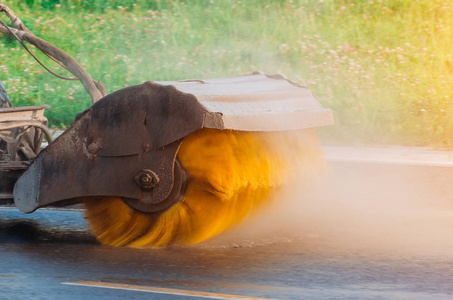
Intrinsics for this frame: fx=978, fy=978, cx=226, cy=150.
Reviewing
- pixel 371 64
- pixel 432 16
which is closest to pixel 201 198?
pixel 371 64

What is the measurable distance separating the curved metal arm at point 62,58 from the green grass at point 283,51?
468 cm

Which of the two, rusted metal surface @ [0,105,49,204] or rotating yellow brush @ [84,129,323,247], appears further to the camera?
rusted metal surface @ [0,105,49,204]

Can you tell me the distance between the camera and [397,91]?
13023 mm

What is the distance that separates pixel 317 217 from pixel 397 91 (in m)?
5.24

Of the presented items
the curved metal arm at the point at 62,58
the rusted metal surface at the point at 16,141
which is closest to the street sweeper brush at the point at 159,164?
the rusted metal surface at the point at 16,141

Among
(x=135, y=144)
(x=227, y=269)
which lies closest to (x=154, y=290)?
(x=227, y=269)

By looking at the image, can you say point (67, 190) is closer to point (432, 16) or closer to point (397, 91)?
point (397, 91)

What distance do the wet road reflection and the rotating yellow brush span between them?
0.11 m

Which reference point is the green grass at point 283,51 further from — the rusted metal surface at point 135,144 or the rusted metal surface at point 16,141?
the rusted metal surface at point 135,144

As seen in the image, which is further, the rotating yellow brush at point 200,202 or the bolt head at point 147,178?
the rotating yellow brush at point 200,202

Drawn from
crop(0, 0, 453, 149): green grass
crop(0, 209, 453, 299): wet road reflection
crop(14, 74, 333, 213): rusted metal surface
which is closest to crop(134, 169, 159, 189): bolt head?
crop(14, 74, 333, 213): rusted metal surface

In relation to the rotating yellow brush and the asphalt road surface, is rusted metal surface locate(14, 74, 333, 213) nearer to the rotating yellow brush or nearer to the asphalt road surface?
the rotating yellow brush

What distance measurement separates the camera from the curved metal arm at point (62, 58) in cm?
761

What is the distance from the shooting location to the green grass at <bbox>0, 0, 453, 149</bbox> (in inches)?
492
